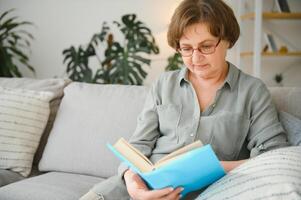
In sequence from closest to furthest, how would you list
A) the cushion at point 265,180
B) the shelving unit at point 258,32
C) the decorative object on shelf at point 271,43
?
the cushion at point 265,180
the shelving unit at point 258,32
the decorative object on shelf at point 271,43

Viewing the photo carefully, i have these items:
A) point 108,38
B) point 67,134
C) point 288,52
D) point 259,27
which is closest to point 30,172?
point 67,134

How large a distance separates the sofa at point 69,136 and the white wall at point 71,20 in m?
1.44

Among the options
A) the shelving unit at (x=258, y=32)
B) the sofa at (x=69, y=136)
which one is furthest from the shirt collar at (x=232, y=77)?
the shelving unit at (x=258, y=32)

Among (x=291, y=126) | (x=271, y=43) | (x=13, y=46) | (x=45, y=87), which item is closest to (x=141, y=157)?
(x=291, y=126)

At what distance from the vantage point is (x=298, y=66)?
3455mm

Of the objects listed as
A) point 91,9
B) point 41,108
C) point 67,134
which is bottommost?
point 67,134

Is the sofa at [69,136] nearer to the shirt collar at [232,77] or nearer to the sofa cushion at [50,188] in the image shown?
the sofa cushion at [50,188]

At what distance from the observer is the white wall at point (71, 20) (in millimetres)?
3078

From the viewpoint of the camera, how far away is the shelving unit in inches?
114

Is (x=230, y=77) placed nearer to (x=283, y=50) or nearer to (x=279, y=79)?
(x=283, y=50)

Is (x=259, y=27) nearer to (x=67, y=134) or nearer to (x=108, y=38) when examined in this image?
(x=108, y=38)

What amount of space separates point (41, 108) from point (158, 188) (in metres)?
0.92

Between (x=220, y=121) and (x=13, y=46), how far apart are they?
2353mm

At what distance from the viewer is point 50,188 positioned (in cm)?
133
